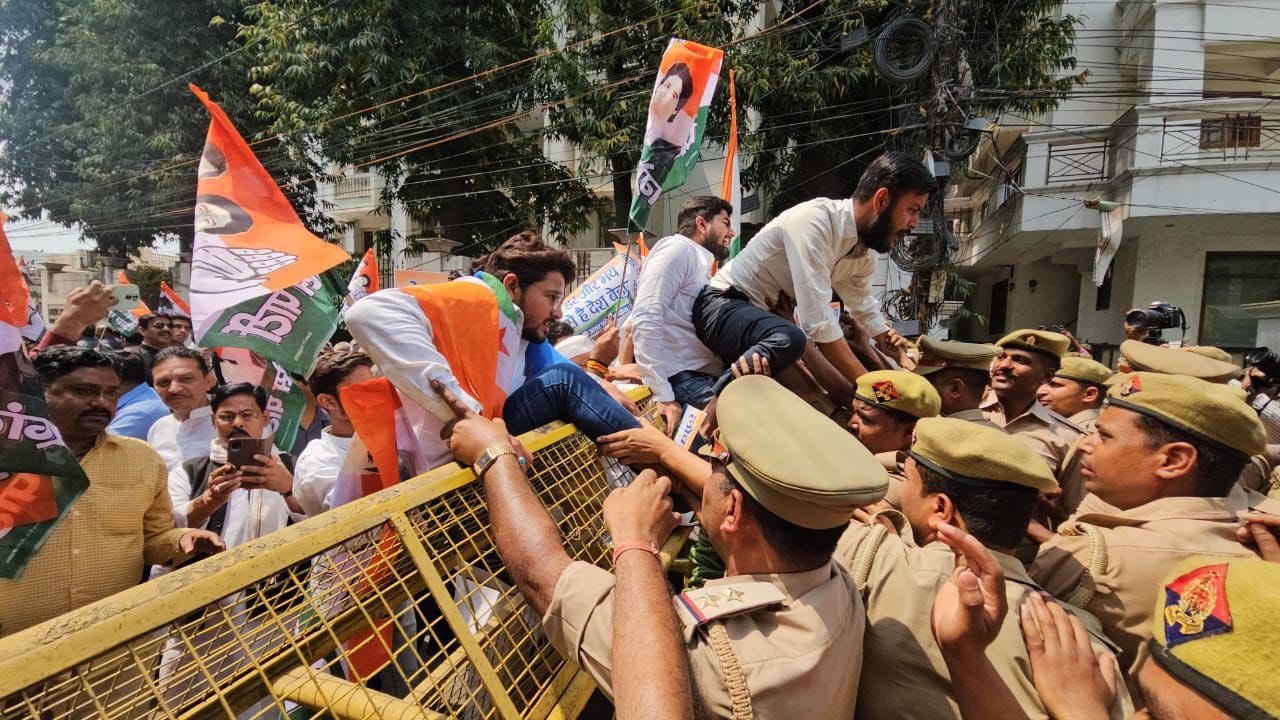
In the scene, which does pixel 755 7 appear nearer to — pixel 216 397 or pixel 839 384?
pixel 839 384

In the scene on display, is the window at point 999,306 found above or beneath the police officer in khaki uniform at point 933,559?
beneath

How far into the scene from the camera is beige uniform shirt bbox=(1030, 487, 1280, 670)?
1608mm

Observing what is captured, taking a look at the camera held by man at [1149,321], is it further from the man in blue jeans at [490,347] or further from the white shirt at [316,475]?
the white shirt at [316,475]

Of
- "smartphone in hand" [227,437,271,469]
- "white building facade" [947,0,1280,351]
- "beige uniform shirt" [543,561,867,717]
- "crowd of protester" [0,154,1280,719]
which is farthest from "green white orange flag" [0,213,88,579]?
"white building facade" [947,0,1280,351]

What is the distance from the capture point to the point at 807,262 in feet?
9.01

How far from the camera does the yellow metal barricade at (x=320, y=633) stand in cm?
86

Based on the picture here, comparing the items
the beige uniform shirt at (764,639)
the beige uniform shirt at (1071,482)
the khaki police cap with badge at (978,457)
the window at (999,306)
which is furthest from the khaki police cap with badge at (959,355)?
the window at (999,306)

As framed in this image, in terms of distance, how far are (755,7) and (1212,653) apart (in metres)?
12.8

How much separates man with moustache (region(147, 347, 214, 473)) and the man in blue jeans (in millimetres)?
2152

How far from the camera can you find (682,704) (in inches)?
40.8

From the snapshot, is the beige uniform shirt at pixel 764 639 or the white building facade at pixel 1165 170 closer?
the beige uniform shirt at pixel 764 639

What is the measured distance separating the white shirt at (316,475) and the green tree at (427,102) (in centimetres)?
983

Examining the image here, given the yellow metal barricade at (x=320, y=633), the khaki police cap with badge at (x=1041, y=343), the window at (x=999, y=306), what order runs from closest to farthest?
the yellow metal barricade at (x=320, y=633) → the khaki police cap with badge at (x=1041, y=343) → the window at (x=999, y=306)

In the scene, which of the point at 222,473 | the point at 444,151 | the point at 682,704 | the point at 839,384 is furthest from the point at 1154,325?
the point at 444,151
